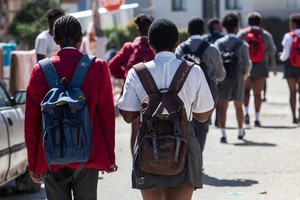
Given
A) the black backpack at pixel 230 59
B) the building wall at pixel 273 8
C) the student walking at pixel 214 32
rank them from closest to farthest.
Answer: the black backpack at pixel 230 59 → the student walking at pixel 214 32 → the building wall at pixel 273 8

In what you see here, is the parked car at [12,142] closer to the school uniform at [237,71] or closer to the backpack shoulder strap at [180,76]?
the backpack shoulder strap at [180,76]

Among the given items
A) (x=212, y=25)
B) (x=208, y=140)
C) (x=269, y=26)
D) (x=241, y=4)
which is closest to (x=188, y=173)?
(x=208, y=140)

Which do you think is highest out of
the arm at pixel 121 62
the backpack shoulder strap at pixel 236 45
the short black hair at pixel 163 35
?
the short black hair at pixel 163 35

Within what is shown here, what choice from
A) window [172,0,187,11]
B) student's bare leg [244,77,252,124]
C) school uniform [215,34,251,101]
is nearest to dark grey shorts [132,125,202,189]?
school uniform [215,34,251,101]

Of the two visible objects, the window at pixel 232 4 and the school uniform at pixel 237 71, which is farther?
the window at pixel 232 4

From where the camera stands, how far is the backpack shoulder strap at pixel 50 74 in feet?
18.2

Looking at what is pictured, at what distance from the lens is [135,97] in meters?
5.70

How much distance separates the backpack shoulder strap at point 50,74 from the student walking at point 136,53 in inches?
148

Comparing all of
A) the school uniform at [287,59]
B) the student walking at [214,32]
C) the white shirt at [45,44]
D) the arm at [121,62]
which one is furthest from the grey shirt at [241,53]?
the arm at [121,62]

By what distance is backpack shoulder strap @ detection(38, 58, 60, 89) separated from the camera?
555cm

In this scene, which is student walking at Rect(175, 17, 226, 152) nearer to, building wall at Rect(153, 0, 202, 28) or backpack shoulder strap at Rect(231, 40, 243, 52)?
backpack shoulder strap at Rect(231, 40, 243, 52)

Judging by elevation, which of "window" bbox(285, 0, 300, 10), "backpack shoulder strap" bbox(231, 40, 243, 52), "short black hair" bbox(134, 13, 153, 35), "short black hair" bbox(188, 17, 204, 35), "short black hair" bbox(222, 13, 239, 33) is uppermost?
"short black hair" bbox(134, 13, 153, 35)

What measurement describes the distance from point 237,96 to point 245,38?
2.51m

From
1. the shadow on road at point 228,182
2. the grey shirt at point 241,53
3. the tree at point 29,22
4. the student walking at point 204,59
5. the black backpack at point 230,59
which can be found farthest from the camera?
the tree at point 29,22
